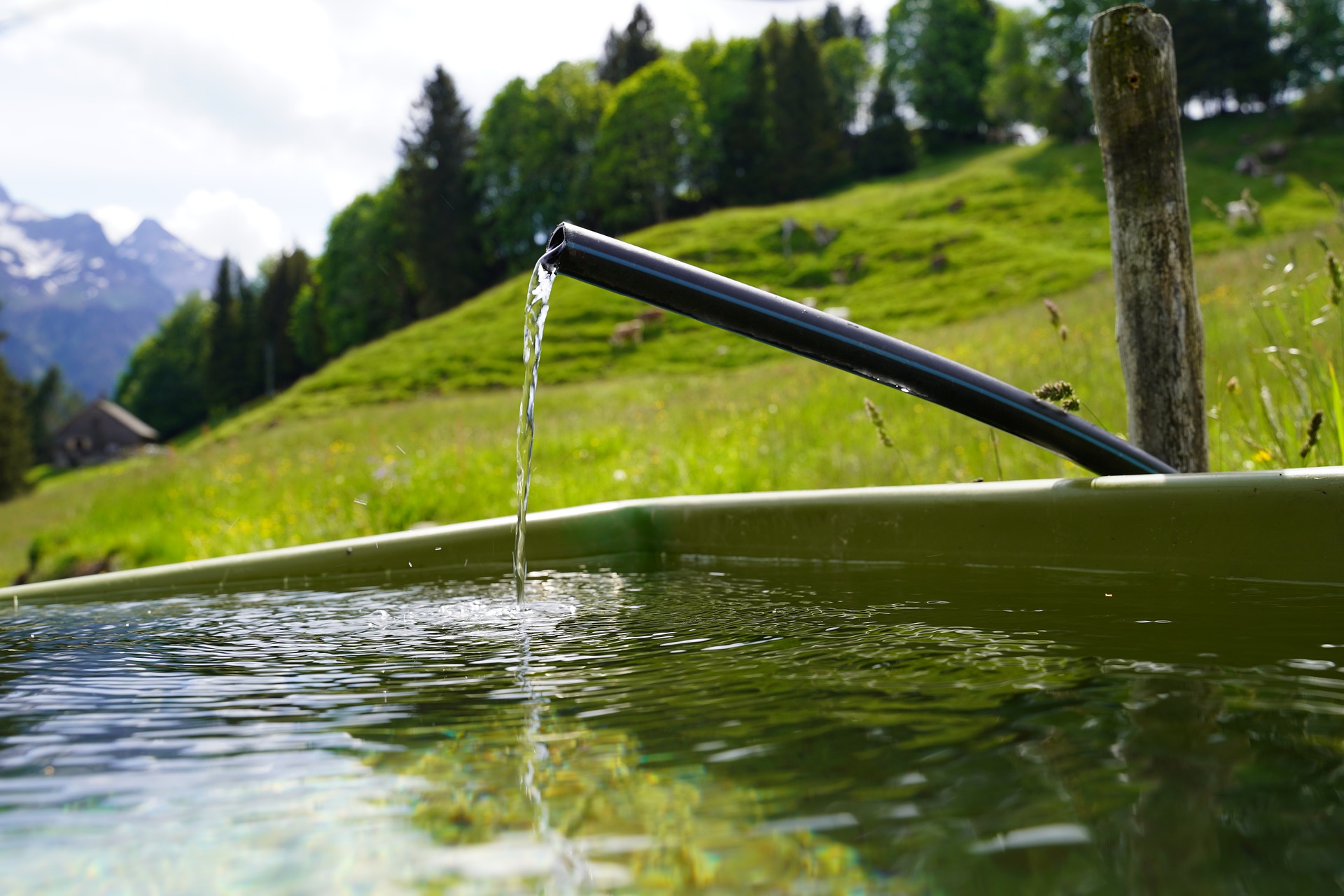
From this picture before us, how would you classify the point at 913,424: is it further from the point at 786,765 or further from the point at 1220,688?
the point at 786,765

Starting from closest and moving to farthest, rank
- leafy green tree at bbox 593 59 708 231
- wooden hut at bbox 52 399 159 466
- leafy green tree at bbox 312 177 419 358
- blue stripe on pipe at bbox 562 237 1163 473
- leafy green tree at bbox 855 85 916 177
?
blue stripe on pipe at bbox 562 237 1163 473, leafy green tree at bbox 593 59 708 231, leafy green tree at bbox 855 85 916 177, leafy green tree at bbox 312 177 419 358, wooden hut at bbox 52 399 159 466

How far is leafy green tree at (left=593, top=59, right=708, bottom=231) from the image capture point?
44812 mm

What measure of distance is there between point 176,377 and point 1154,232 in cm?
7977

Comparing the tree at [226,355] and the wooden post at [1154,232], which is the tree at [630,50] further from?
the wooden post at [1154,232]

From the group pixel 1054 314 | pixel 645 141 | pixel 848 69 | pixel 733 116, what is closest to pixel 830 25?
pixel 848 69

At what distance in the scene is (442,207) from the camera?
44719mm

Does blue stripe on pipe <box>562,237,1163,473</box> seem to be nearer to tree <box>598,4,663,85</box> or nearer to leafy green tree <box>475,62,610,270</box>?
leafy green tree <box>475,62,610,270</box>

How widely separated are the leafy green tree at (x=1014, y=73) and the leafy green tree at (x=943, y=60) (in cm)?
69

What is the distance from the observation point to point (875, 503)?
2863mm

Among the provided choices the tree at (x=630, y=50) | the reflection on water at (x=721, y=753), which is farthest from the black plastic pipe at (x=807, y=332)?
the tree at (x=630, y=50)

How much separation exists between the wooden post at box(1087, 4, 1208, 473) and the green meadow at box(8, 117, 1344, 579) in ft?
0.85

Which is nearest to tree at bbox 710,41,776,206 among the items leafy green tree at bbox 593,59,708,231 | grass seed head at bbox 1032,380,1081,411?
leafy green tree at bbox 593,59,708,231

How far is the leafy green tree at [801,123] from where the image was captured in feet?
147

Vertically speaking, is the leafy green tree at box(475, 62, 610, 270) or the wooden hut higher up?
the leafy green tree at box(475, 62, 610, 270)
